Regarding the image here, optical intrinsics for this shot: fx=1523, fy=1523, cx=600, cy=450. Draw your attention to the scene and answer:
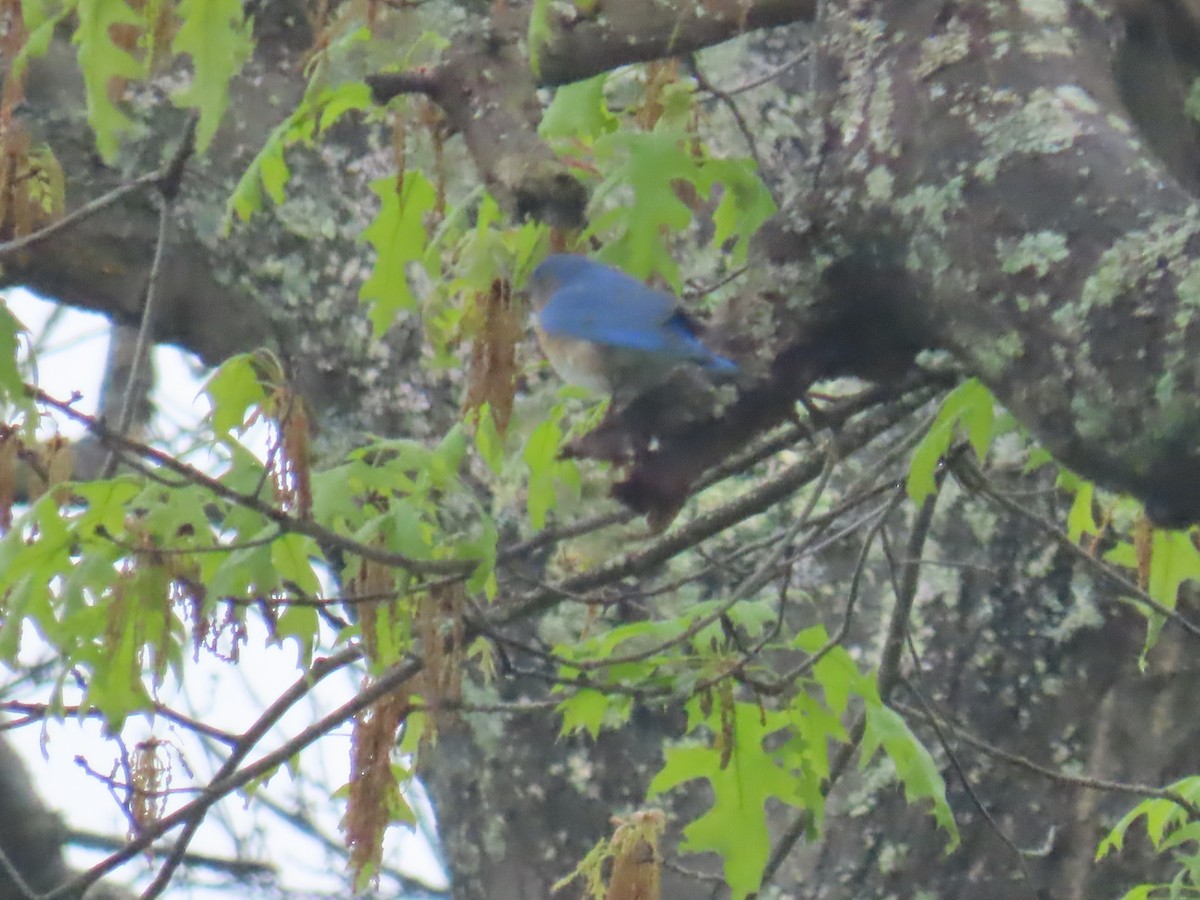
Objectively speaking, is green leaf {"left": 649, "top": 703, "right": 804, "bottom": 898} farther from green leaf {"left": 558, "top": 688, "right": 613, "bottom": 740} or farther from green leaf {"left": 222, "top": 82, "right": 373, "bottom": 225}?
green leaf {"left": 222, "top": 82, "right": 373, "bottom": 225}

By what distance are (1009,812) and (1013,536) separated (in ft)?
1.35

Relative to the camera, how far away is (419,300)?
8.09ft

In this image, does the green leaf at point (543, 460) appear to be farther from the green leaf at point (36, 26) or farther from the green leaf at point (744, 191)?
the green leaf at point (36, 26)

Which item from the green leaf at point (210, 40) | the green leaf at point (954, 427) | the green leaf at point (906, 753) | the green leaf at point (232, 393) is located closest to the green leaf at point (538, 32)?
the green leaf at point (210, 40)

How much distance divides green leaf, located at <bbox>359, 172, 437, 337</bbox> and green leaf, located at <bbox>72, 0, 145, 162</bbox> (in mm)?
401

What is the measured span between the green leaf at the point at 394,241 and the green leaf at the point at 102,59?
0.40 m

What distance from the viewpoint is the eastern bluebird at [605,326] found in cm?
146

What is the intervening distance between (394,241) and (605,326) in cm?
39

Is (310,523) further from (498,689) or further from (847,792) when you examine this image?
(847,792)

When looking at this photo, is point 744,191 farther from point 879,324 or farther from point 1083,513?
point 1083,513

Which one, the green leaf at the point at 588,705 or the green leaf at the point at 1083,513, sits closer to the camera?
the green leaf at the point at 588,705

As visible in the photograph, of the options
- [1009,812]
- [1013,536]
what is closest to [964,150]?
[1013,536]

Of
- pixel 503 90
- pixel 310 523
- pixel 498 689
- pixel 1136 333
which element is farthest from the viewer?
pixel 498 689

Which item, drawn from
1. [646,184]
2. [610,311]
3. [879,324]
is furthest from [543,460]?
[879,324]
